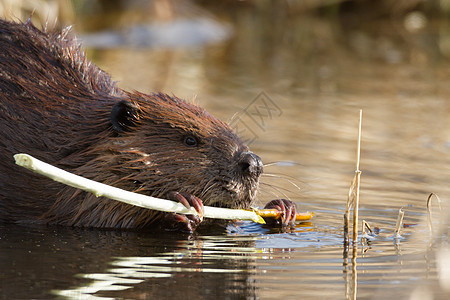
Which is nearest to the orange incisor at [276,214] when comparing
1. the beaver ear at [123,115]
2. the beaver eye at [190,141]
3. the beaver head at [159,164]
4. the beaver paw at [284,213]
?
the beaver paw at [284,213]

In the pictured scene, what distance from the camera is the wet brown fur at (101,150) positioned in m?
4.30

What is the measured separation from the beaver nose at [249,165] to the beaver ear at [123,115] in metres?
0.60

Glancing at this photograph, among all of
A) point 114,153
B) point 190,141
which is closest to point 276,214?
point 190,141

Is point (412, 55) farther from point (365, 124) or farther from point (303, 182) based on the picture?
point (303, 182)

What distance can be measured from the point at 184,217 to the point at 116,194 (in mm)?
748

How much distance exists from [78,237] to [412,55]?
10.2m

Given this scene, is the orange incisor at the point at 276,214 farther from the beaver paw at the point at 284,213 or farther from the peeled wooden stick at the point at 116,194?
the peeled wooden stick at the point at 116,194

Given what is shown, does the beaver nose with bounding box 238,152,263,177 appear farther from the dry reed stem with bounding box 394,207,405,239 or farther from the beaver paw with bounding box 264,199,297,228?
the dry reed stem with bounding box 394,207,405,239

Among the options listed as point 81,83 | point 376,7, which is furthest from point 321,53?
point 81,83

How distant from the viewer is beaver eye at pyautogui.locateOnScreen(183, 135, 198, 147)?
14.4 feet

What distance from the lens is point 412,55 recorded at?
536 inches

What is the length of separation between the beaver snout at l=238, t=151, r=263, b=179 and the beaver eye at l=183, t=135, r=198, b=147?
271 millimetres

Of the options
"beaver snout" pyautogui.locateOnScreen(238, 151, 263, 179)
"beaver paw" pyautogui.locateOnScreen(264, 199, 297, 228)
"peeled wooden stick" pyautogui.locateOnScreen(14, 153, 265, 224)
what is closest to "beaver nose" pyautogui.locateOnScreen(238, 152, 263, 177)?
"beaver snout" pyautogui.locateOnScreen(238, 151, 263, 179)

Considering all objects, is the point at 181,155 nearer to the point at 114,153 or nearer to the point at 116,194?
the point at 114,153
